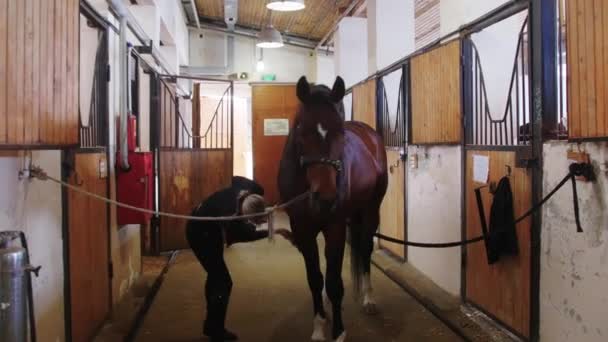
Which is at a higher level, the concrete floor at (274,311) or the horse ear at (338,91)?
the horse ear at (338,91)

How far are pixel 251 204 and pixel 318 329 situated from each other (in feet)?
3.01

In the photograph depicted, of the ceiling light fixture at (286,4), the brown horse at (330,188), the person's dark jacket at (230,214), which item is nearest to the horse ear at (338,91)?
the brown horse at (330,188)

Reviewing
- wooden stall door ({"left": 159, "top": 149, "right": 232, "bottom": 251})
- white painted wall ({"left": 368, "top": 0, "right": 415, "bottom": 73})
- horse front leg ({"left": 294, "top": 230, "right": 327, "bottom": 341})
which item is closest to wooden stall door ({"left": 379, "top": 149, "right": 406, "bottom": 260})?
white painted wall ({"left": 368, "top": 0, "right": 415, "bottom": 73})

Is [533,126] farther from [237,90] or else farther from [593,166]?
[237,90]

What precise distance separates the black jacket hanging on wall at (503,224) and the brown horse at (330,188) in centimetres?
76

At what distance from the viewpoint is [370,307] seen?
3252 millimetres

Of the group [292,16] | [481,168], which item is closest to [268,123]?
[292,16]

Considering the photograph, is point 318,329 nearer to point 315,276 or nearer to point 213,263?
point 315,276

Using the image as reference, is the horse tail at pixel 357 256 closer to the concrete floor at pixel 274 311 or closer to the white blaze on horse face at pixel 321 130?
the concrete floor at pixel 274 311

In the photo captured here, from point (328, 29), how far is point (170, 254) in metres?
5.69

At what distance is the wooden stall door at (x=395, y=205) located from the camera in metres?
4.46

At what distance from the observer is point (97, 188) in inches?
111

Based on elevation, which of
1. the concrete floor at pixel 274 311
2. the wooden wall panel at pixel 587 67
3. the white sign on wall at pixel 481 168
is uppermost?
the wooden wall panel at pixel 587 67

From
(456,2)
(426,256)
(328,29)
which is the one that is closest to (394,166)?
(426,256)
